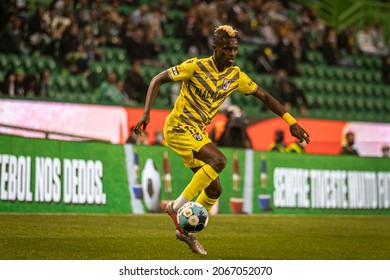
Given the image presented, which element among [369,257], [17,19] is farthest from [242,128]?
[369,257]

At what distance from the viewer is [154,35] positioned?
2427 centimetres

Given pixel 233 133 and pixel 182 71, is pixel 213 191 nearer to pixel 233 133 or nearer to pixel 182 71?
pixel 182 71

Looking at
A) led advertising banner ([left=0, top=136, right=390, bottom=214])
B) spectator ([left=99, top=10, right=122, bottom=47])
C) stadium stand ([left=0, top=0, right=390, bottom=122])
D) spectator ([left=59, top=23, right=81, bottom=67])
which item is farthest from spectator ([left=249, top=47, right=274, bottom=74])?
spectator ([left=59, top=23, right=81, bottom=67])

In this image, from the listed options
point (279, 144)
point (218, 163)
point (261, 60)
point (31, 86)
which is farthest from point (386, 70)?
point (218, 163)

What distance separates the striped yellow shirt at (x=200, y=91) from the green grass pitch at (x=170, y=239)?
5.07 feet

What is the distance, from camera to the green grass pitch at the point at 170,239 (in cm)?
988

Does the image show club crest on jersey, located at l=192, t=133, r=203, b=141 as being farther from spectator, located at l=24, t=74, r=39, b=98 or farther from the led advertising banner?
spectator, located at l=24, t=74, r=39, b=98

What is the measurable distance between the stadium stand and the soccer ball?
905cm

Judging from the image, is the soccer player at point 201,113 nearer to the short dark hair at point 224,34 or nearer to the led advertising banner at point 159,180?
the short dark hair at point 224,34

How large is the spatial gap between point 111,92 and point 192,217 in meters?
11.1

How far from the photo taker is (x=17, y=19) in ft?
66.9
